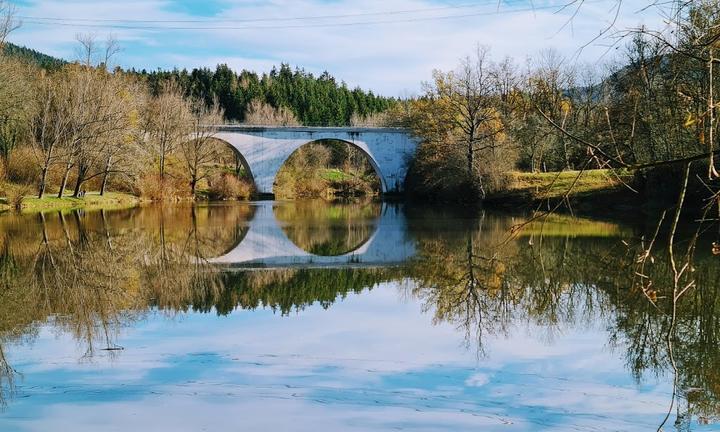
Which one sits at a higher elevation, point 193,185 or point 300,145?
point 300,145

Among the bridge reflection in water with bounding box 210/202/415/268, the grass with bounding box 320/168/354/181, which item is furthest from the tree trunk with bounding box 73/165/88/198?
the grass with bounding box 320/168/354/181

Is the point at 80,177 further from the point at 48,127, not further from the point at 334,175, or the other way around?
the point at 334,175

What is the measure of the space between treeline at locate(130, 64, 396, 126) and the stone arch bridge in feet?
83.4

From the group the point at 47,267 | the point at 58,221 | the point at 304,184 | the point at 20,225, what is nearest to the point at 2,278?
the point at 47,267

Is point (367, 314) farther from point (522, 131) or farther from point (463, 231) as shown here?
point (522, 131)

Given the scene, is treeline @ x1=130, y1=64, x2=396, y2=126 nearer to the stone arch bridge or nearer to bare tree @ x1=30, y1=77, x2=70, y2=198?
the stone arch bridge

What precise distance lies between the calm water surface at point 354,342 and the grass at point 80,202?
17.5m

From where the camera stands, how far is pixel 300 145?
5453 centimetres

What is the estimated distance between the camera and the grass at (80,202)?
1297 inches

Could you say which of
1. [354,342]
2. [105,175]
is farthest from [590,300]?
[105,175]

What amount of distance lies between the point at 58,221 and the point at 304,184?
3319 cm

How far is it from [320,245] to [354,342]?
1222 cm

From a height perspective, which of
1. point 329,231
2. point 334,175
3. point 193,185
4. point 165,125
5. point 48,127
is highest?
point 165,125

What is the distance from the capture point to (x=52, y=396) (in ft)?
19.3
